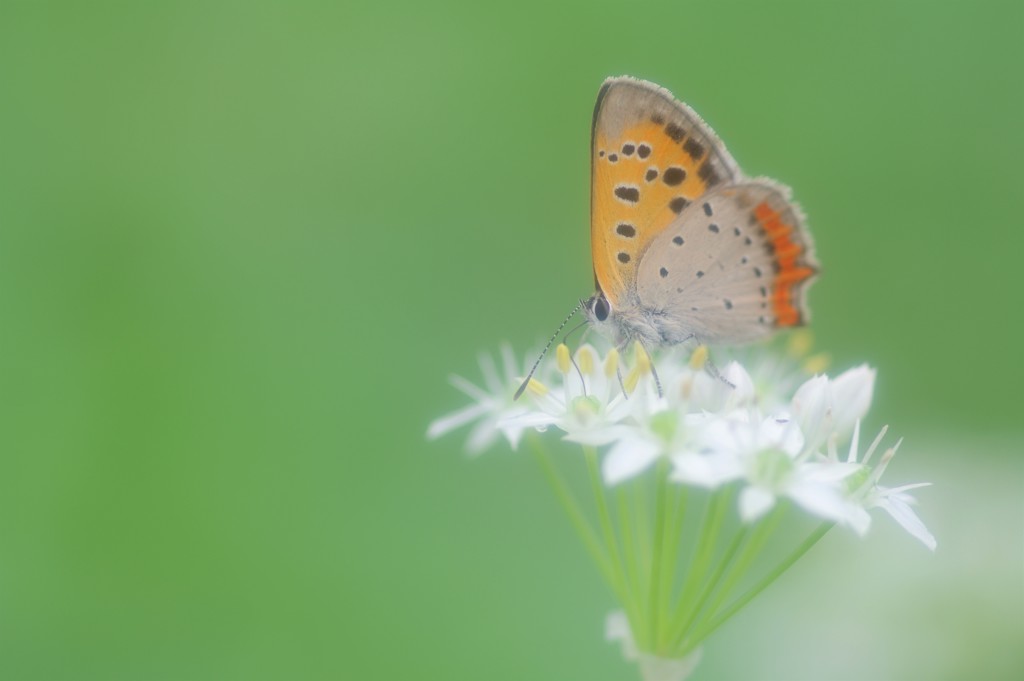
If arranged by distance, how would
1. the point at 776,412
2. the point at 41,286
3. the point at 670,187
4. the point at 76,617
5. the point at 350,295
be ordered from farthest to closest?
the point at 350,295 → the point at 41,286 → the point at 76,617 → the point at 670,187 → the point at 776,412

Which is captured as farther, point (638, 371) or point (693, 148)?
point (693, 148)

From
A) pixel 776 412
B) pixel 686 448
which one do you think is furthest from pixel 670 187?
pixel 686 448

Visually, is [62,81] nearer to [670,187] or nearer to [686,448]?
[670,187]

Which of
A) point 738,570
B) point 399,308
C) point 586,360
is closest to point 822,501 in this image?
point 738,570

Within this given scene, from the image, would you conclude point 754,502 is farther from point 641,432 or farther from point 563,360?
point 563,360

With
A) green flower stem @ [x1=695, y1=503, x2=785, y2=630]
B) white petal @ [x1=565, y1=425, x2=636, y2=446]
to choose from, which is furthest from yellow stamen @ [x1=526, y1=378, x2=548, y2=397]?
green flower stem @ [x1=695, y1=503, x2=785, y2=630]

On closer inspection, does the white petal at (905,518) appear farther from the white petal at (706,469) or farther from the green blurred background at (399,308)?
the green blurred background at (399,308)
